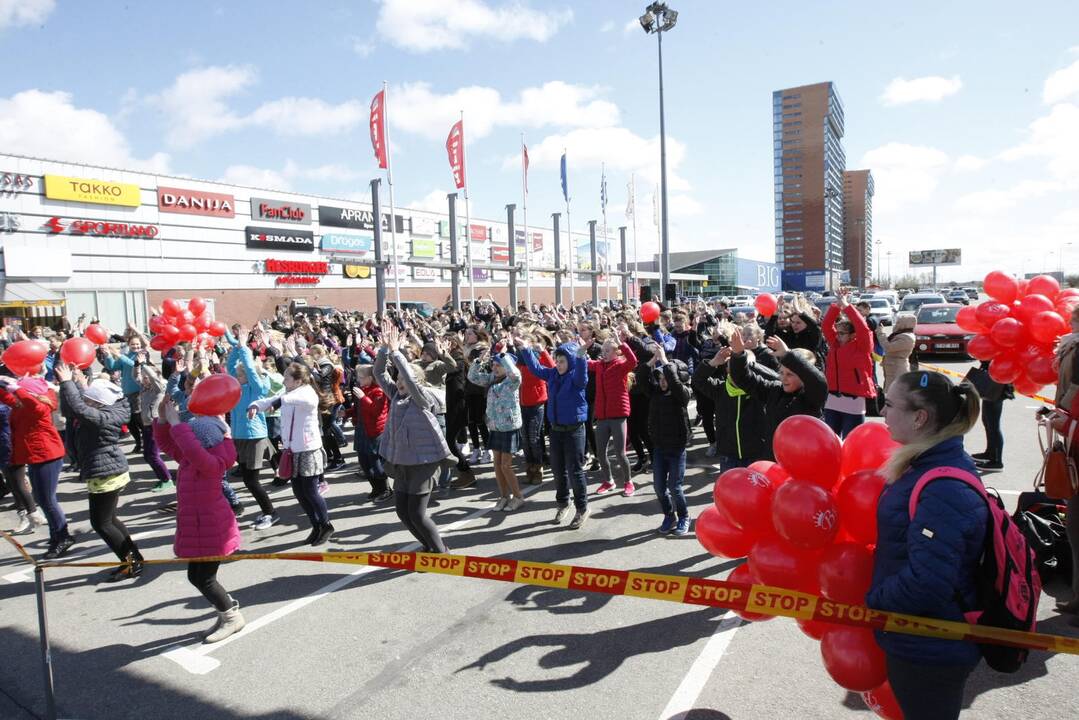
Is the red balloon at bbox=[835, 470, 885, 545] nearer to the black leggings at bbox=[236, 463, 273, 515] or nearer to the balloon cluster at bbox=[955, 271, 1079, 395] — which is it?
the balloon cluster at bbox=[955, 271, 1079, 395]

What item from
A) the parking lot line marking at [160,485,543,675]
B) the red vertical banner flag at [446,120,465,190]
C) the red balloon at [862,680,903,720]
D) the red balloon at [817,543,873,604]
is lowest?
the parking lot line marking at [160,485,543,675]

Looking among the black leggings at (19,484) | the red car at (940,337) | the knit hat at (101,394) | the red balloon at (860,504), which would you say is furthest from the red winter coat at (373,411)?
the red car at (940,337)

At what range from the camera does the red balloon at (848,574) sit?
2457mm

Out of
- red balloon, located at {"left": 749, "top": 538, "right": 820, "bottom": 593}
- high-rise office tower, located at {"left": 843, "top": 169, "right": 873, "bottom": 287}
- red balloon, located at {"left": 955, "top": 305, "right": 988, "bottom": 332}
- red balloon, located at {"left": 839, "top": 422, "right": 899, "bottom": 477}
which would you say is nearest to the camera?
red balloon, located at {"left": 749, "top": 538, "right": 820, "bottom": 593}

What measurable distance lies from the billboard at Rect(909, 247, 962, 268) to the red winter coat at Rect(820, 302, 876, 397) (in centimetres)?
12567

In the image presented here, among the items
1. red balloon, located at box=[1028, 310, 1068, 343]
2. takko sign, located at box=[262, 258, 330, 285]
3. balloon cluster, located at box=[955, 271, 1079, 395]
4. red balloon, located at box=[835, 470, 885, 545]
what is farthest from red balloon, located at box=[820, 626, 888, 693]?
takko sign, located at box=[262, 258, 330, 285]

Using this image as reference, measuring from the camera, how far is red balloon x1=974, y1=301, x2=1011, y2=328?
5852mm

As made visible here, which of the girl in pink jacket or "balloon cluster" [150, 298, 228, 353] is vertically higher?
"balloon cluster" [150, 298, 228, 353]

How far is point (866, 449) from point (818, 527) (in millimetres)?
525

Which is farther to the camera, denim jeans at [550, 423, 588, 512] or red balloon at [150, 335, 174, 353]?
red balloon at [150, 335, 174, 353]

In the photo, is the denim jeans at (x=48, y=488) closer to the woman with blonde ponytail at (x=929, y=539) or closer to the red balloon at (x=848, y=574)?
the red balloon at (x=848, y=574)

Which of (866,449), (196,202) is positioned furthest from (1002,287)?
(196,202)

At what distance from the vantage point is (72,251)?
31.2 m

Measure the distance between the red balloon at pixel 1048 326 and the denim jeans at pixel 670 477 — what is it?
311 centimetres
